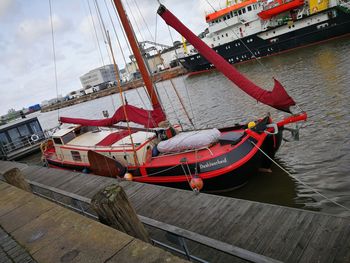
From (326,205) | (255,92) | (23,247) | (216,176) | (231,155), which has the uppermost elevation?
(255,92)

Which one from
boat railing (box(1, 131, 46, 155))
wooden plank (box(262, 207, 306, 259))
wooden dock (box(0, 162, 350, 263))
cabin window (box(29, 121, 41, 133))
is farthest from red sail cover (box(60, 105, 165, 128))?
cabin window (box(29, 121, 41, 133))

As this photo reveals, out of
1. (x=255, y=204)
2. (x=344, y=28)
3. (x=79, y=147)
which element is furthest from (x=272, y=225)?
(x=344, y=28)

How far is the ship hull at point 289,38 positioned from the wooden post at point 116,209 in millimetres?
37505

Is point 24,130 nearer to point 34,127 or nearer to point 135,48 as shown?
point 34,127

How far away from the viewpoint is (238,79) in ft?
32.0

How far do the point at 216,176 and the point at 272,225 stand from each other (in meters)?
3.97

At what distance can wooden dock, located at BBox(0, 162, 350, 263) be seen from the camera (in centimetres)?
502

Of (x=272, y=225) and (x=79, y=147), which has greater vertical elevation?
(x=79, y=147)

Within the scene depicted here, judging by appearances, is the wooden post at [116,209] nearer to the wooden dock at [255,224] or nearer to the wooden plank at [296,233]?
the wooden dock at [255,224]

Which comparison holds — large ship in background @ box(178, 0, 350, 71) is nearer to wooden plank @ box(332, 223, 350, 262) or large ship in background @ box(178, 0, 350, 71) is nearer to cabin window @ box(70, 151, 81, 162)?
cabin window @ box(70, 151, 81, 162)

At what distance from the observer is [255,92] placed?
9.53m

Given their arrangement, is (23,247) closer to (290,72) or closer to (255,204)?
(255,204)

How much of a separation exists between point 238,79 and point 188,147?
10.7 feet

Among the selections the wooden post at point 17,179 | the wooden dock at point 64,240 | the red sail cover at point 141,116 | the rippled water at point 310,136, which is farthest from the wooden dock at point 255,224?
the red sail cover at point 141,116
